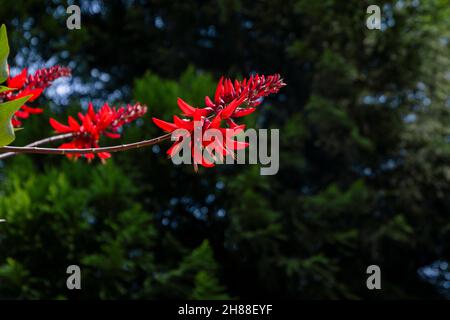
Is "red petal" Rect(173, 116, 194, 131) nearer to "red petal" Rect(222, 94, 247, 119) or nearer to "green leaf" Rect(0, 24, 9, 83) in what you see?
"red petal" Rect(222, 94, 247, 119)

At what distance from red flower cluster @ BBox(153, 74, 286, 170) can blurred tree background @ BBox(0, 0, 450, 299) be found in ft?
10.1

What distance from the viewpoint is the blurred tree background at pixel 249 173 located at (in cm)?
408

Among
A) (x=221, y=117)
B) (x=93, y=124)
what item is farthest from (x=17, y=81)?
(x=221, y=117)

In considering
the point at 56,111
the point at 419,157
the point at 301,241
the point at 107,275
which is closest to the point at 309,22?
the point at 419,157

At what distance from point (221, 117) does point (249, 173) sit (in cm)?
357

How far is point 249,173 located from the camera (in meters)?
4.46

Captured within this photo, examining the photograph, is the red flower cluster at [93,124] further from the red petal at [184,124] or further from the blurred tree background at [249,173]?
the blurred tree background at [249,173]

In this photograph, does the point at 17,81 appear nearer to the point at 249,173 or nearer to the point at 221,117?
the point at 221,117

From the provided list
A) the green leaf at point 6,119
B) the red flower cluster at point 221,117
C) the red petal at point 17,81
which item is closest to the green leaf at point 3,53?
the green leaf at point 6,119

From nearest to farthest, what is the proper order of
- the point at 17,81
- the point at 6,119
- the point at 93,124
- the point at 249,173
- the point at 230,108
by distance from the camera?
the point at 6,119, the point at 230,108, the point at 17,81, the point at 93,124, the point at 249,173

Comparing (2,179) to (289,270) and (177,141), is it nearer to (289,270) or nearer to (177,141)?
(289,270)

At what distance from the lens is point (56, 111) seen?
5.35 m

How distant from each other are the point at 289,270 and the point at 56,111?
268 centimetres

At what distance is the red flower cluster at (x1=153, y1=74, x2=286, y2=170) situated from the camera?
90 cm
